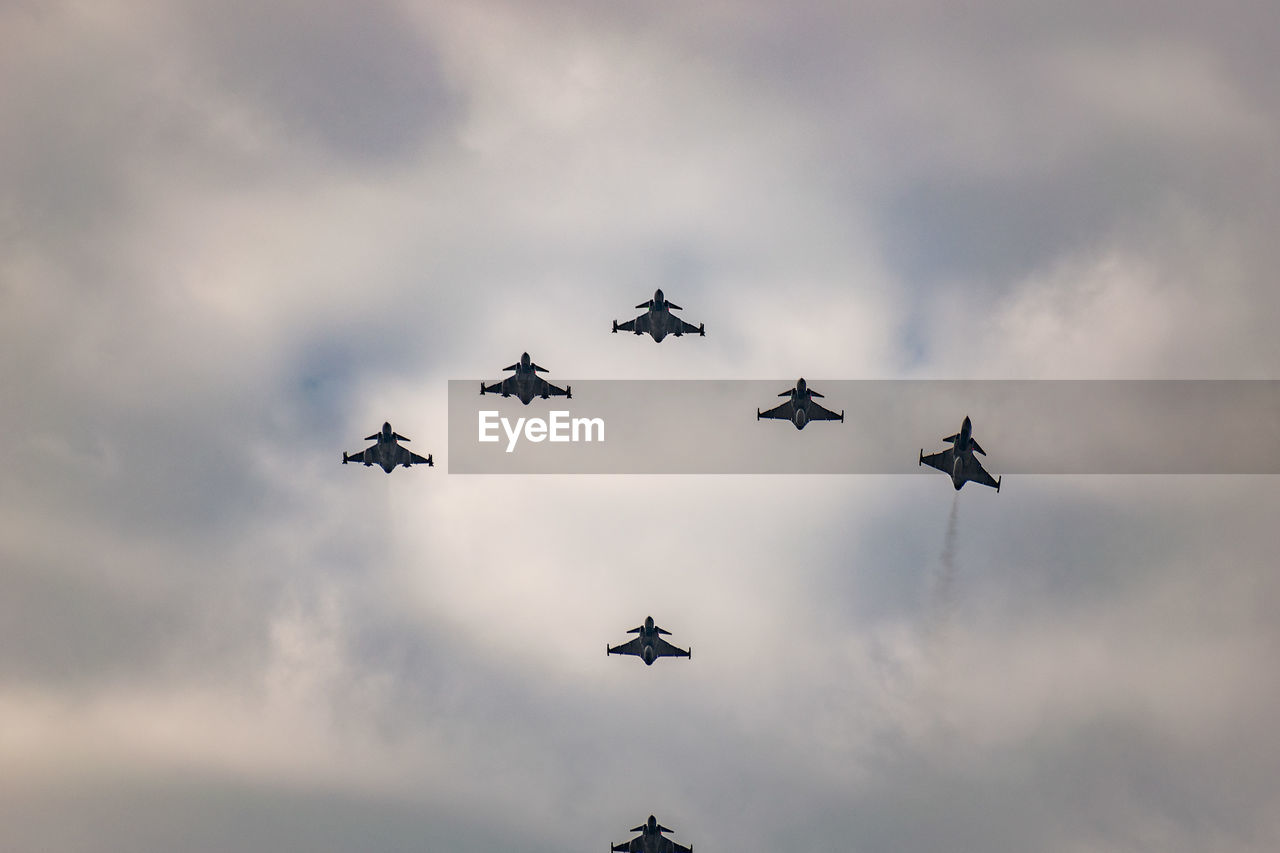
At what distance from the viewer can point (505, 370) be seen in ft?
653

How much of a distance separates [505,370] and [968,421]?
69.6m

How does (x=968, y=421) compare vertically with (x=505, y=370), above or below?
below

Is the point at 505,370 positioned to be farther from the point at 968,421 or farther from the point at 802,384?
the point at 968,421

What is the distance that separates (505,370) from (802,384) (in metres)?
45.4

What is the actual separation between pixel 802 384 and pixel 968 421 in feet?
82.4

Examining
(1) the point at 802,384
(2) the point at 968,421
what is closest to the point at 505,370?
(1) the point at 802,384

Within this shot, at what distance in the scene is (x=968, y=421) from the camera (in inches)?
7372

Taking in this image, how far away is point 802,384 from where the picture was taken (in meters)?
196
